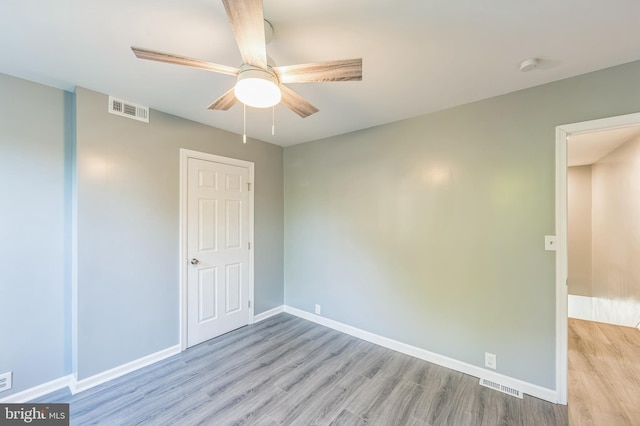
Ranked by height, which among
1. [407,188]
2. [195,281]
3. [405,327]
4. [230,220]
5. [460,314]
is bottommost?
[405,327]

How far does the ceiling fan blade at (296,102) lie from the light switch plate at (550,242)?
209cm

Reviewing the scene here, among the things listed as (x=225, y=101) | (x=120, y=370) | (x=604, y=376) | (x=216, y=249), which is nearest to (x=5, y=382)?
(x=120, y=370)

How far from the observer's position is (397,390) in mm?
2193

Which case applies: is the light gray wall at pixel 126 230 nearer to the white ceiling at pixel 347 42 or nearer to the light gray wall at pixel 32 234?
the light gray wall at pixel 32 234

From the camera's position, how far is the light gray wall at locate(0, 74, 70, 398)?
1952mm

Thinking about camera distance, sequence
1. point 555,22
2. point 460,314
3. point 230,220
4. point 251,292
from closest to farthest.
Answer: point 555,22 < point 460,314 < point 230,220 < point 251,292

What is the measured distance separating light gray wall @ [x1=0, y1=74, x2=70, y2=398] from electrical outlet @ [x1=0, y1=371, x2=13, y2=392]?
0.03m

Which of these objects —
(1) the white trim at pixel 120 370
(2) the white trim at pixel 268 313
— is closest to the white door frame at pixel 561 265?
(2) the white trim at pixel 268 313

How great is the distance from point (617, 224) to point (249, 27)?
5357 millimetres

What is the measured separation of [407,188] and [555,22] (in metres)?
1.63

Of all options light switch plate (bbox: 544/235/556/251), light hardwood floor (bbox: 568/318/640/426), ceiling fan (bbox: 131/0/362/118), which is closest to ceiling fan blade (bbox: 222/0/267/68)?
ceiling fan (bbox: 131/0/362/118)

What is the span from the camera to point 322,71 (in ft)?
4.43

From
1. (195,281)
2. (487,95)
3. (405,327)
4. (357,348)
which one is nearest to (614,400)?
(405,327)

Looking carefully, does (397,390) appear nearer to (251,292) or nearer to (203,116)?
(251,292)
